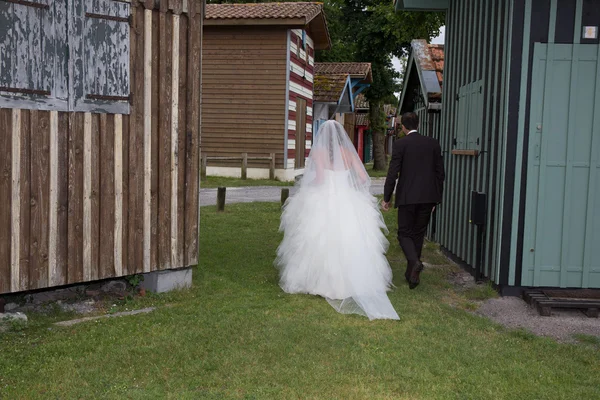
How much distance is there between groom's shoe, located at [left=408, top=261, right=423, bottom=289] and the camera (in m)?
7.88

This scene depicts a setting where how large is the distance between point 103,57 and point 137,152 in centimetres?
95

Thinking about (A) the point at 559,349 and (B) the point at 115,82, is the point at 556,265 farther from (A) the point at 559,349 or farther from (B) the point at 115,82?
(B) the point at 115,82

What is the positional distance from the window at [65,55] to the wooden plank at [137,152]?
104mm

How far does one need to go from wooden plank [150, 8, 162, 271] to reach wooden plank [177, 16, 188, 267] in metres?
0.27

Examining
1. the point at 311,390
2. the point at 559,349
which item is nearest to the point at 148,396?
the point at 311,390

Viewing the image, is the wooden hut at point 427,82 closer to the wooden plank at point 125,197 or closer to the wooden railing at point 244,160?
the wooden plank at point 125,197

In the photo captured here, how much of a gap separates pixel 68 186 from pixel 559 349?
443 centimetres

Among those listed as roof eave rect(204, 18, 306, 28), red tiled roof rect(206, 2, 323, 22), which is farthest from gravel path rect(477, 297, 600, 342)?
red tiled roof rect(206, 2, 323, 22)

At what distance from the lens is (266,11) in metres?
23.5

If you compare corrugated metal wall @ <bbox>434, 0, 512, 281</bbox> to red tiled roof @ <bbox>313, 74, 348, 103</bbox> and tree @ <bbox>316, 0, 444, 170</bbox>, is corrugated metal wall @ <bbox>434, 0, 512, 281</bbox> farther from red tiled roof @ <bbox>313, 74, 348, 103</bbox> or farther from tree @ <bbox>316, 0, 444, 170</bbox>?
tree @ <bbox>316, 0, 444, 170</bbox>

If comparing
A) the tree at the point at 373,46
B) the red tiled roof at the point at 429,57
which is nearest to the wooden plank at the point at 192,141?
the red tiled roof at the point at 429,57

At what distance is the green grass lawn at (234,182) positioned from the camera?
2114cm

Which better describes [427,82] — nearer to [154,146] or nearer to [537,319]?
[537,319]

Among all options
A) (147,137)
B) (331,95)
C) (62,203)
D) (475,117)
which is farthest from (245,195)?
(331,95)
